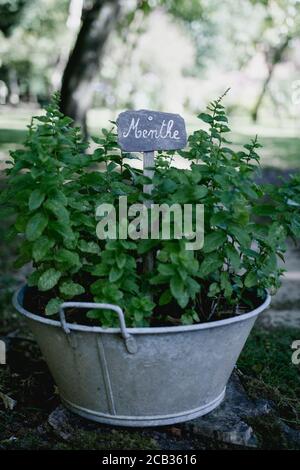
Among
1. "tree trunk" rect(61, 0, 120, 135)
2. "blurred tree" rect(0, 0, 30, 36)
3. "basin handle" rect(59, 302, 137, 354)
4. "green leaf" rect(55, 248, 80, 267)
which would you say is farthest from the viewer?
"blurred tree" rect(0, 0, 30, 36)

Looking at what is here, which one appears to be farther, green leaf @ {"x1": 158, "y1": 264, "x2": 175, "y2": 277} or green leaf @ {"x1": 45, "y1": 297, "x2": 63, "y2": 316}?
green leaf @ {"x1": 45, "y1": 297, "x2": 63, "y2": 316}

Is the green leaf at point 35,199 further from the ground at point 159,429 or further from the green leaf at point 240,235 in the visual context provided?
the ground at point 159,429

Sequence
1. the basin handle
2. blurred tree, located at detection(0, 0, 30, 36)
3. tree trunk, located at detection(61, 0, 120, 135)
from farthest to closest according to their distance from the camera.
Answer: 1. blurred tree, located at detection(0, 0, 30, 36)
2. tree trunk, located at detection(61, 0, 120, 135)
3. the basin handle

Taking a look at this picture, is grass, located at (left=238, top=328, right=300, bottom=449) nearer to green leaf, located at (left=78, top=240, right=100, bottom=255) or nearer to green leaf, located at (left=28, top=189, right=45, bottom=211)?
green leaf, located at (left=78, top=240, right=100, bottom=255)

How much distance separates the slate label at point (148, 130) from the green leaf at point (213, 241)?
413mm

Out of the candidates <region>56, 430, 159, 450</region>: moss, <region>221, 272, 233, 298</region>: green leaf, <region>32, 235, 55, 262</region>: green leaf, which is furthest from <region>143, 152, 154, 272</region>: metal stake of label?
<region>56, 430, 159, 450</region>: moss

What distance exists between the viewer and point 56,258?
1.90 m

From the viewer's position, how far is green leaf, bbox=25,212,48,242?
5.96ft

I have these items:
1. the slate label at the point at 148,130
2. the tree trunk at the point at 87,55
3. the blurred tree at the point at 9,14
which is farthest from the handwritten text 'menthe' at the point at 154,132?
the blurred tree at the point at 9,14

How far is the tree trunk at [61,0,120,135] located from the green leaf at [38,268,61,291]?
17.2 feet

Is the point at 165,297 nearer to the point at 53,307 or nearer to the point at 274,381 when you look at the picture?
the point at 53,307

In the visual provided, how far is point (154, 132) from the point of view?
2.09 meters
